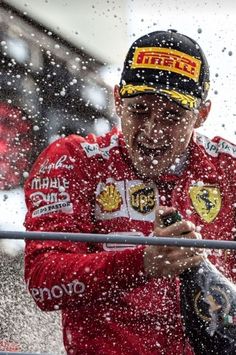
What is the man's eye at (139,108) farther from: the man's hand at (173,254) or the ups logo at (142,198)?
the man's hand at (173,254)

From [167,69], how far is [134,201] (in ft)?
1.40

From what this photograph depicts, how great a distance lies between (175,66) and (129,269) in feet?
2.48

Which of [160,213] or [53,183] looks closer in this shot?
[160,213]

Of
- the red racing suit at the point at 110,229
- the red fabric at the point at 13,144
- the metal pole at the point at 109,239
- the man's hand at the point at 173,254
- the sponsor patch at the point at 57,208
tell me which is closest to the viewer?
the metal pole at the point at 109,239

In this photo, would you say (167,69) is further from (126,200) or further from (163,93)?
(126,200)

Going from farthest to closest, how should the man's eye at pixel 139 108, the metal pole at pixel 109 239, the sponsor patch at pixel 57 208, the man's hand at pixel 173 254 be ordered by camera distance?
the man's eye at pixel 139 108
the sponsor patch at pixel 57 208
the man's hand at pixel 173 254
the metal pole at pixel 109 239

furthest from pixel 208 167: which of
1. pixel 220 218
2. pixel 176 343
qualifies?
pixel 176 343

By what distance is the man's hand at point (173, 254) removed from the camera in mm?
2258

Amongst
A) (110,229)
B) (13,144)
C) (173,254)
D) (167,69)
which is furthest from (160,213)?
(13,144)

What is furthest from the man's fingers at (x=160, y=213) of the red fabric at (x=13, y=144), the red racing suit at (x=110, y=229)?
the red fabric at (x=13, y=144)

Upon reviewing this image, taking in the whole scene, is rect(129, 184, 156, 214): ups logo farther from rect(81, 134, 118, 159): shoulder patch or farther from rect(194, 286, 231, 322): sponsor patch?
rect(194, 286, 231, 322): sponsor patch

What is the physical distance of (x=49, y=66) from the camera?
8.75m

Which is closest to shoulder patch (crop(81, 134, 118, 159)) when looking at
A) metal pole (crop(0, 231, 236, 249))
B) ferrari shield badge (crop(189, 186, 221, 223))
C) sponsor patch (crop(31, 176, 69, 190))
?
sponsor patch (crop(31, 176, 69, 190))

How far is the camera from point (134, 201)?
275cm
